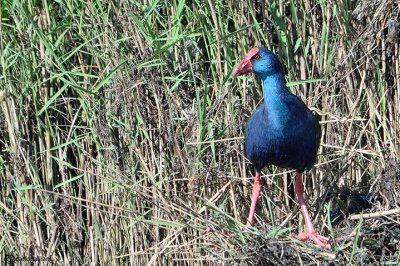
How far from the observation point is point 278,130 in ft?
13.6

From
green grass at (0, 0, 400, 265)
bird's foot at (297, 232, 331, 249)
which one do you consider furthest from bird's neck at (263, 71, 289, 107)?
bird's foot at (297, 232, 331, 249)

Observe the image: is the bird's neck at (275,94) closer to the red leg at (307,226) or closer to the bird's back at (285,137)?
the bird's back at (285,137)

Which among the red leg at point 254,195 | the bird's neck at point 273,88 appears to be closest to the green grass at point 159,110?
the red leg at point 254,195

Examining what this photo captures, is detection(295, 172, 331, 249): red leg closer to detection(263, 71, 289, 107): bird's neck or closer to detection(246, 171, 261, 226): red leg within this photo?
detection(246, 171, 261, 226): red leg

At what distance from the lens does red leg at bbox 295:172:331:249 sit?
13.1 ft

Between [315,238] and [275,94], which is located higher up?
[275,94]

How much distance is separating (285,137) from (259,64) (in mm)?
347

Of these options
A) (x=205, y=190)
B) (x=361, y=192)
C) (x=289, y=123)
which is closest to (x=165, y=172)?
(x=205, y=190)

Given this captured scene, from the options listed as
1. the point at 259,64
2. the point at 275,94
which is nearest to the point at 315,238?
the point at 275,94

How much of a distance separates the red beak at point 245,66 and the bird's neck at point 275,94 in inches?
3.5

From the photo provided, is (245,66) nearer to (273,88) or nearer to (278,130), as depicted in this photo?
(273,88)

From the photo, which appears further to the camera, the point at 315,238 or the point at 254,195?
the point at 254,195

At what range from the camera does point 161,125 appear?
4234 mm

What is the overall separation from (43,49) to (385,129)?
5.14ft
